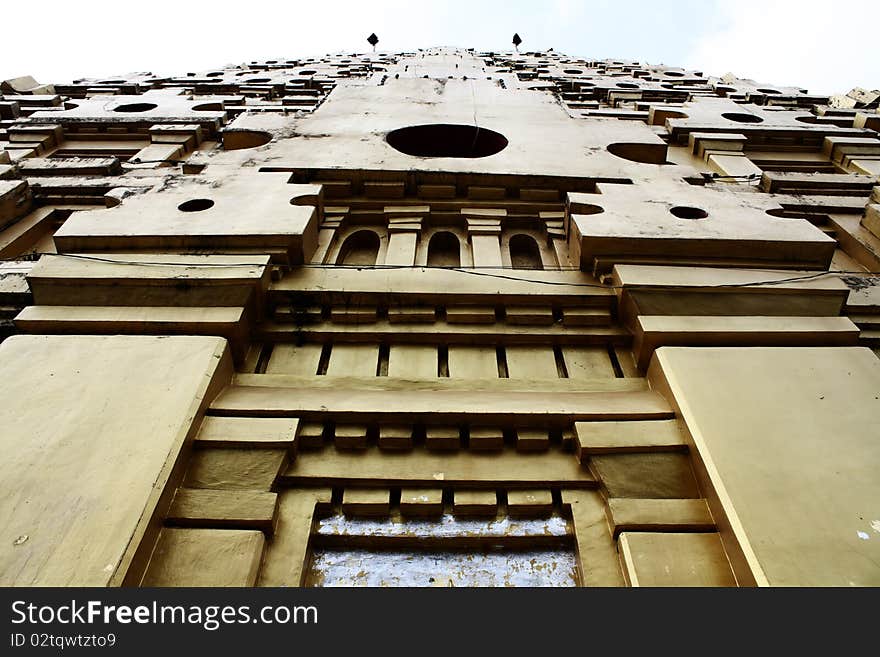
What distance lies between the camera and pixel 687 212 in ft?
19.1

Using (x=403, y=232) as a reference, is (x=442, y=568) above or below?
below

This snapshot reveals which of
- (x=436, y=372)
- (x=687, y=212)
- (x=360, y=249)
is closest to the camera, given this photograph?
(x=436, y=372)

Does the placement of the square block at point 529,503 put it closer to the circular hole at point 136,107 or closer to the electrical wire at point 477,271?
the electrical wire at point 477,271

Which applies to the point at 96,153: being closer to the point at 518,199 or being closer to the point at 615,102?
the point at 518,199

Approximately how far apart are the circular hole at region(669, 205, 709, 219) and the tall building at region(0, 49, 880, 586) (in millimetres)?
33

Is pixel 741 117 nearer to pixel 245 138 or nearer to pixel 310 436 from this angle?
pixel 245 138

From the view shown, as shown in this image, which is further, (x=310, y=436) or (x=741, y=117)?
(x=741, y=117)

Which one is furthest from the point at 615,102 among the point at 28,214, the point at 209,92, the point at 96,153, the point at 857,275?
the point at 28,214

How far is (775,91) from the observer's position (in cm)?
1497

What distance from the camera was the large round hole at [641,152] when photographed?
794 cm

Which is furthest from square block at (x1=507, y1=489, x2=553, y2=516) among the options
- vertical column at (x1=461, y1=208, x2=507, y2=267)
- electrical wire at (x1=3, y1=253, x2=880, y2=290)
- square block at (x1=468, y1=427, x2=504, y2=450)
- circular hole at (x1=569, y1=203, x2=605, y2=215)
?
circular hole at (x1=569, y1=203, x2=605, y2=215)

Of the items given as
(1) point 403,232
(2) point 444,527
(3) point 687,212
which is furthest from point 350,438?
(3) point 687,212

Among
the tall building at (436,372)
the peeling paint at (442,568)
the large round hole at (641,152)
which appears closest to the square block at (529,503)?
the tall building at (436,372)

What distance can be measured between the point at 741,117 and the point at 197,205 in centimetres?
1074
